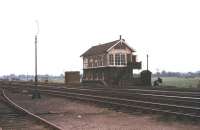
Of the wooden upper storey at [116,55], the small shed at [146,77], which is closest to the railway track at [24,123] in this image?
the small shed at [146,77]

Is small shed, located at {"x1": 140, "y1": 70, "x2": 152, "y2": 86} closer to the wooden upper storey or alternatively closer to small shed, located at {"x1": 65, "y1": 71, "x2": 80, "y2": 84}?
the wooden upper storey

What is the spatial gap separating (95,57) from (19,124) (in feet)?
148

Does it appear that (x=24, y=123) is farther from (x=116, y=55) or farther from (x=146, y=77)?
(x=116, y=55)

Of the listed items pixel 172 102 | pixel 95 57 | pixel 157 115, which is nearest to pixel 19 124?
pixel 157 115

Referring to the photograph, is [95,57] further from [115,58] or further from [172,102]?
[172,102]

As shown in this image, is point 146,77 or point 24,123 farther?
point 146,77

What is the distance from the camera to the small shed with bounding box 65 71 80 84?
60.8 m

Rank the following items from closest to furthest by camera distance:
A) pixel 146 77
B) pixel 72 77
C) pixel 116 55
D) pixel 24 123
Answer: pixel 24 123 < pixel 146 77 < pixel 116 55 < pixel 72 77

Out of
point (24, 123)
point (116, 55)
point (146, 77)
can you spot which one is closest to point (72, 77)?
point (116, 55)

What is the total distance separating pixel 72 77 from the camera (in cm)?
6197

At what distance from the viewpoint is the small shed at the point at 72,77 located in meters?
60.8

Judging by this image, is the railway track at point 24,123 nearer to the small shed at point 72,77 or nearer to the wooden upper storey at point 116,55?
the wooden upper storey at point 116,55

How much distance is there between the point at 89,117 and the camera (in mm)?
14812

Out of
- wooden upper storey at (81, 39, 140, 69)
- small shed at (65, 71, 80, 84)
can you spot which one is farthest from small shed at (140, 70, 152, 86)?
small shed at (65, 71, 80, 84)
